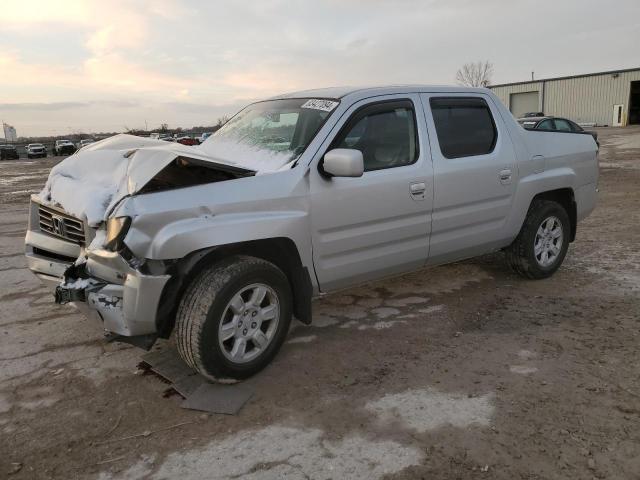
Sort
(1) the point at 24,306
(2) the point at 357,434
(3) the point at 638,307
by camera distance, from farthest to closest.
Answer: (1) the point at 24,306 < (3) the point at 638,307 < (2) the point at 357,434

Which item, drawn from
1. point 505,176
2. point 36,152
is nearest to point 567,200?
point 505,176

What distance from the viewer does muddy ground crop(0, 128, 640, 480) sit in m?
2.59

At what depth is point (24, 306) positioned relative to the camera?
491 cm

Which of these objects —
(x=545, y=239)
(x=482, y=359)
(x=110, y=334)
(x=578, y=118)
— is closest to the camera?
(x=110, y=334)

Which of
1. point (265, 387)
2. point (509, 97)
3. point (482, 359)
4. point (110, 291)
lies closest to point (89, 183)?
point (110, 291)

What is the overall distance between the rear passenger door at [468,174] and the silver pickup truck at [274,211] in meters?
0.01

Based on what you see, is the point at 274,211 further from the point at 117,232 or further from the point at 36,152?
the point at 36,152

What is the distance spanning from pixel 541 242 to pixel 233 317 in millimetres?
3366

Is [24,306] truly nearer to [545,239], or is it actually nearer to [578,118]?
[545,239]

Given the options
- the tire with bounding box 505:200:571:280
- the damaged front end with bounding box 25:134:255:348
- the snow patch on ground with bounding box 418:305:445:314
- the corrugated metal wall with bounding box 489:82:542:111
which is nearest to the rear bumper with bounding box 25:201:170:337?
the damaged front end with bounding box 25:134:255:348

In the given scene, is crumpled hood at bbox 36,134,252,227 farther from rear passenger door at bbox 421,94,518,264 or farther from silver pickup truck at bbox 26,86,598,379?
rear passenger door at bbox 421,94,518,264

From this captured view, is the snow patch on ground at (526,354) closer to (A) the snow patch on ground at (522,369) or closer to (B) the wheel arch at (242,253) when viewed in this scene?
(A) the snow patch on ground at (522,369)

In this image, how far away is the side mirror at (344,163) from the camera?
3.38 m

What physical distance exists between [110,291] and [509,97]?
202 feet
